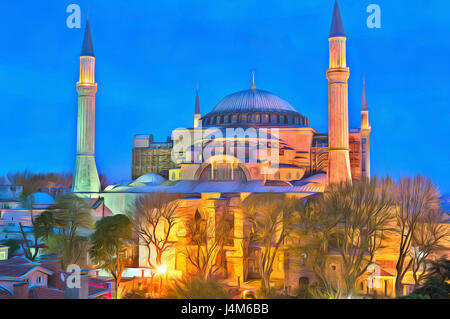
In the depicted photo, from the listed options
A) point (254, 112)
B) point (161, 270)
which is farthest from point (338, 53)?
point (161, 270)

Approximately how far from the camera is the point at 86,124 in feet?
95.8

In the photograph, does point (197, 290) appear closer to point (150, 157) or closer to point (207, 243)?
point (207, 243)

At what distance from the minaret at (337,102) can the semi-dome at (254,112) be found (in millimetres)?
8335

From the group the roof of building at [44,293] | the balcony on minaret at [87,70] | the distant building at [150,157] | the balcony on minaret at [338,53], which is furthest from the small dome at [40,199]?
the balcony on minaret at [338,53]

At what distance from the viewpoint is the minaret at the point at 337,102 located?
25578 mm

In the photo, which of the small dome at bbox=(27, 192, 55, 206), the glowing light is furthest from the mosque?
the small dome at bbox=(27, 192, 55, 206)

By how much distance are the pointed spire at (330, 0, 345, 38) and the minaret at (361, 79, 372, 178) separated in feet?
28.3

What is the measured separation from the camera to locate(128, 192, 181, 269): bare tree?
22681 millimetres

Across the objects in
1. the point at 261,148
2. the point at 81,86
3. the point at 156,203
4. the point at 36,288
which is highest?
the point at 81,86

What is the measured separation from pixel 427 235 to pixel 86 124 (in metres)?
18.4

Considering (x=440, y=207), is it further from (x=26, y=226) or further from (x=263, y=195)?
(x=26, y=226)

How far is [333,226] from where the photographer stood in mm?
20656

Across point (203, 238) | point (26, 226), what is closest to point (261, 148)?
point (203, 238)

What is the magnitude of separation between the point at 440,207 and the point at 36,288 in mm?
16107
